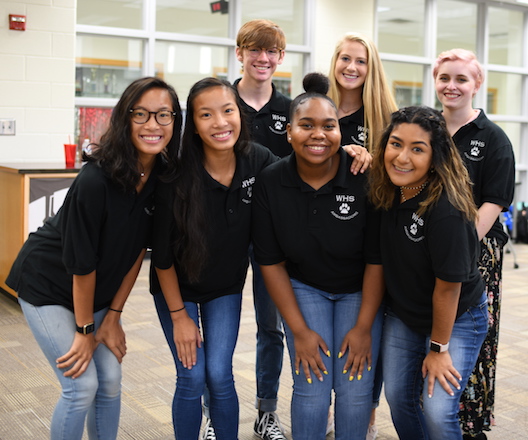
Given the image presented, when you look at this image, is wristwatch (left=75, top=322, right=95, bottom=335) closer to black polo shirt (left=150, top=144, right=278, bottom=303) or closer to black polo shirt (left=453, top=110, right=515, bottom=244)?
black polo shirt (left=150, top=144, right=278, bottom=303)

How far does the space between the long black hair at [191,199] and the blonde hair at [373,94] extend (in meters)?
0.58

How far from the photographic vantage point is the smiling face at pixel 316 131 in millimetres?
2107

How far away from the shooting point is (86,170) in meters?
1.97

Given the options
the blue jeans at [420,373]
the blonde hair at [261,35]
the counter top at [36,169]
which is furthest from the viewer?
the counter top at [36,169]

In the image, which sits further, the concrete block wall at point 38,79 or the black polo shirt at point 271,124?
the concrete block wall at point 38,79

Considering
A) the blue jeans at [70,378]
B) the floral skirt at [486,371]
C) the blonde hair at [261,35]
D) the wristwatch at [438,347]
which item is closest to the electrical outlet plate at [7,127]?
the blonde hair at [261,35]

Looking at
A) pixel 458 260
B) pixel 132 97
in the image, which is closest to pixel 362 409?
pixel 458 260

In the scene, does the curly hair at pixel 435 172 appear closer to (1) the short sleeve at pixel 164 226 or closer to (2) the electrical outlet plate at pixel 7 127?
(1) the short sleeve at pixel 164 226

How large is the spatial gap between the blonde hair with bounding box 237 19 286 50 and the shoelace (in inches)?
58.2

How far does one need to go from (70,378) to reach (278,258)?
2.44 ft

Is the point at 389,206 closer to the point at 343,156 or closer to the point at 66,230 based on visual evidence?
the point at 343,156

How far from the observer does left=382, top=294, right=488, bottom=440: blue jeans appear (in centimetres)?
201


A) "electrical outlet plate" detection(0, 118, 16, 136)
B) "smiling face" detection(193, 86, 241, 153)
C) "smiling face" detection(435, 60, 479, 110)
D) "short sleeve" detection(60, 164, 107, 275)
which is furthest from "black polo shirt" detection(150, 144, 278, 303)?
"electrical outlet plate" detection(0, 118, 16, 136)

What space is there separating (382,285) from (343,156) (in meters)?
0.44
